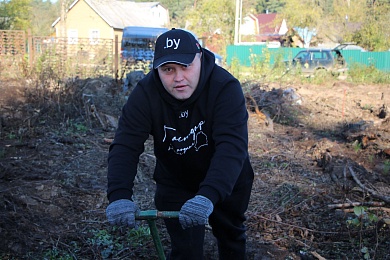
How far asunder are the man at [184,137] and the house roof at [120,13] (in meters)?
42.3

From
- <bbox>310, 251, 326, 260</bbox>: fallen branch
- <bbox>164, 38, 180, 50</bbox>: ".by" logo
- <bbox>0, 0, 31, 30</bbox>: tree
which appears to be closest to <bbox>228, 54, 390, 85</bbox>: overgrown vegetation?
<bbox>310, 251, 326, 260</bbox>: fallen branch

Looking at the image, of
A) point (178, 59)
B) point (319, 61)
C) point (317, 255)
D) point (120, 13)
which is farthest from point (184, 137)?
point (120, 13)

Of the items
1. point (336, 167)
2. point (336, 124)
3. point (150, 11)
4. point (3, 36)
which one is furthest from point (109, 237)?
point (150, 11)

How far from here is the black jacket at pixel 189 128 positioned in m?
2.73

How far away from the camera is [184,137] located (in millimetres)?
2920

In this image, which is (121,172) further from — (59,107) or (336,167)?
(59,107)

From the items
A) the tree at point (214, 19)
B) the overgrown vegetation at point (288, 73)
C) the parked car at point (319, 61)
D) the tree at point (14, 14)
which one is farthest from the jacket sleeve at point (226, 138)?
the tree at point (214, 19)

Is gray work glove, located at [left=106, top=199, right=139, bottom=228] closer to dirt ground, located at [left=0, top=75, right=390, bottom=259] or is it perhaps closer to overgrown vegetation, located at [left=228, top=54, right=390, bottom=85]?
dirt ground, located at [left=0, top=75, right=390, bottom=259]

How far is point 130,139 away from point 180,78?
0.50 m

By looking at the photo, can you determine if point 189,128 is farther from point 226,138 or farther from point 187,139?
point 226,138

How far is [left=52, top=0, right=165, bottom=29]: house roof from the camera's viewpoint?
146ft

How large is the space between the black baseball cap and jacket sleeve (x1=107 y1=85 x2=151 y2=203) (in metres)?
0.30

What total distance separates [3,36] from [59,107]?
9188 mm

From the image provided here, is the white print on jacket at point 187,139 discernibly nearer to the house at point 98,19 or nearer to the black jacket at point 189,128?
the black jacket at point 189,128
